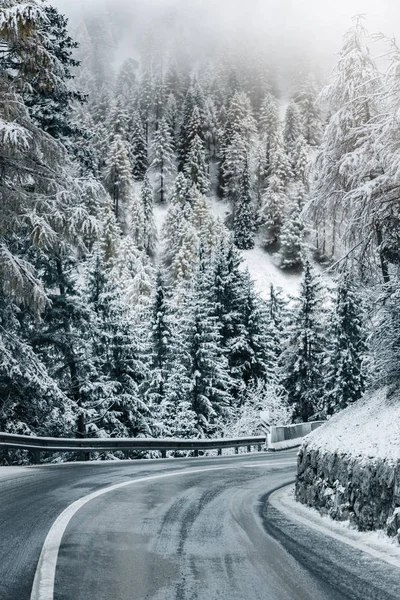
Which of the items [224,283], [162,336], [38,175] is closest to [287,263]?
[224,283]

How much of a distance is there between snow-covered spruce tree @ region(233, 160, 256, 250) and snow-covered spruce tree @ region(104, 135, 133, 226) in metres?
17.2

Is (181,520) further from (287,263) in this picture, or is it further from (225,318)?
(287,263)

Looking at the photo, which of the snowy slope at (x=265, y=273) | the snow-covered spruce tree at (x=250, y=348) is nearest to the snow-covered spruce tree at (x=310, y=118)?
the snowy slope at (x=265, y=273)

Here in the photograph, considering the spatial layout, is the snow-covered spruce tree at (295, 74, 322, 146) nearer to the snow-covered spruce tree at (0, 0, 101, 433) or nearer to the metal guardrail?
the metal guardrail

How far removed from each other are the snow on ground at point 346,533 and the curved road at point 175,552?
165 mm

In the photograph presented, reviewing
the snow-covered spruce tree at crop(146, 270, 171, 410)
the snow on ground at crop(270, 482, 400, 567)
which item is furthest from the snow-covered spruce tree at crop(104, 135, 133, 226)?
the snow on ground at crop(270, 482, 400, 567)

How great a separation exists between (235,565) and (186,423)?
2608 centimetres

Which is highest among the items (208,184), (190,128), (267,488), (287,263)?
(190,128)

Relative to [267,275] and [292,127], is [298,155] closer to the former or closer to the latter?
[292,127]

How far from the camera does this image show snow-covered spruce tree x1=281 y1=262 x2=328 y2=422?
43000mm

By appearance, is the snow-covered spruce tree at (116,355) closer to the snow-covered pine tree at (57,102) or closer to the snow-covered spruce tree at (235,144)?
the snow-covered pine tree at (57,102)

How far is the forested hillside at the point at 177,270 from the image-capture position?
11.4 meters

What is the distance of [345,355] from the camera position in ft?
131

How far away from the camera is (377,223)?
1090 centimetres
